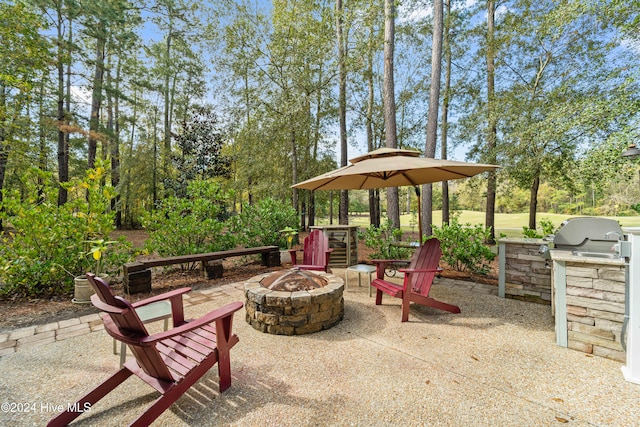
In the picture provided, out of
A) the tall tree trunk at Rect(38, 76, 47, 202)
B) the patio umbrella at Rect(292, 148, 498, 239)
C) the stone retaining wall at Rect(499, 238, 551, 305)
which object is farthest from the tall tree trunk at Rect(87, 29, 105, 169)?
the stone retaining wall at Rect(499, 238, 551, 305)

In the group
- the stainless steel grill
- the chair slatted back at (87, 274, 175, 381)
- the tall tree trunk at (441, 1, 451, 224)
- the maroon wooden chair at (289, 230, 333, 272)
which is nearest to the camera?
the chair slatted back at (87, 274, 175, 381)

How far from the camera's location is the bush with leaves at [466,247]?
461 cm

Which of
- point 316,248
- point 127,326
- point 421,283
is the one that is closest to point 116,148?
point 316,248

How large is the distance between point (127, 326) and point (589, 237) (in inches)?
157

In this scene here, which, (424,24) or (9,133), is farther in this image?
(424,24)

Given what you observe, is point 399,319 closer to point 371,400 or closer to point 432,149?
point 371,400

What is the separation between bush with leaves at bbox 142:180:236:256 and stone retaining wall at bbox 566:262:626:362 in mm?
5090

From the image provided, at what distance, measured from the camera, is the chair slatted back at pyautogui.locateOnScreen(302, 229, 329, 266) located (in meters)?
4.02

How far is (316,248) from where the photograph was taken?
13.8 ft

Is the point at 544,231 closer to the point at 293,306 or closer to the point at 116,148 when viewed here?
the point at 293,306

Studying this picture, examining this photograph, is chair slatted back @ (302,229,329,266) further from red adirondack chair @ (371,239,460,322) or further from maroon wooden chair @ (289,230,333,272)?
red adirondack chair @ (371,239,460,322)

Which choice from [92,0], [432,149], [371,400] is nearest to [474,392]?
[371,400]

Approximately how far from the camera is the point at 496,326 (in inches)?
108

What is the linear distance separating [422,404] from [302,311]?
4.18ft
